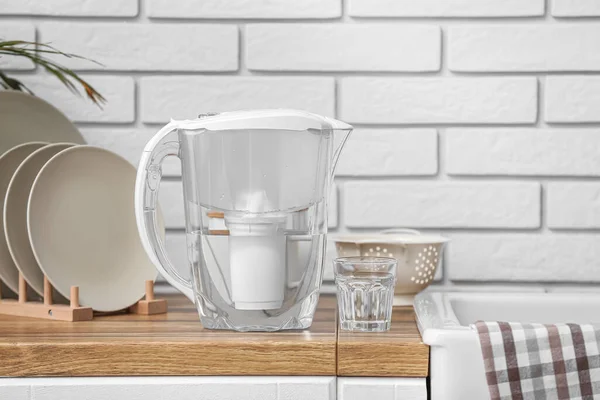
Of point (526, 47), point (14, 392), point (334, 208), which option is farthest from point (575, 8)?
point (14, 392)

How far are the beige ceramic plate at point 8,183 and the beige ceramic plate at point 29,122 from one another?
0.25ft

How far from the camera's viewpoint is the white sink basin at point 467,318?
878mm

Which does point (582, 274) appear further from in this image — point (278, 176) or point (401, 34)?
point (278, 176)

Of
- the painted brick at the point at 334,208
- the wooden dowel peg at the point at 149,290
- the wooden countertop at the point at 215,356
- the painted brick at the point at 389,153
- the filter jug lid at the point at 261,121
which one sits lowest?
the wooden countertop at the point at 215,356

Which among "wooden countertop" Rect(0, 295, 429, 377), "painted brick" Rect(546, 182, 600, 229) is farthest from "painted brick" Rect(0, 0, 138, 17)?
"painted brick" Rect(546, 182, 600, 229)

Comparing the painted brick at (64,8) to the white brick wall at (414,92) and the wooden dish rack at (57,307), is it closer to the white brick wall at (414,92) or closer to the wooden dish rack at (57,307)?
the white brick wall at (414,92)

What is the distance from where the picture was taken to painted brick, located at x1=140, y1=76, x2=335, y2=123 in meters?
1.40

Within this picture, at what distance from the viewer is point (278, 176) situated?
3.22 feet

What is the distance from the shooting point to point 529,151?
54.9 inches

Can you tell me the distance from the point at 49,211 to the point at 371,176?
1.89 feet

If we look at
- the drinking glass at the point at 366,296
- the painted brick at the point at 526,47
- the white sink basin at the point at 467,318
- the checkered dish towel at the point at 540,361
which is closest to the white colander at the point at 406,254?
the white sink basin at the point at 467,318

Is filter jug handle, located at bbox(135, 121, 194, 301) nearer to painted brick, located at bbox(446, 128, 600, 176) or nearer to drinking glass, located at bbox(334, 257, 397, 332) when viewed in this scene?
drinking glass, located at bbox(334, 257, 397, 332)

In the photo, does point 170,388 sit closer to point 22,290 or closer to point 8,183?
point 22,290

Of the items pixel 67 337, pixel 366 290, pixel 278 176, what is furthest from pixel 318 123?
pixel 67 337
